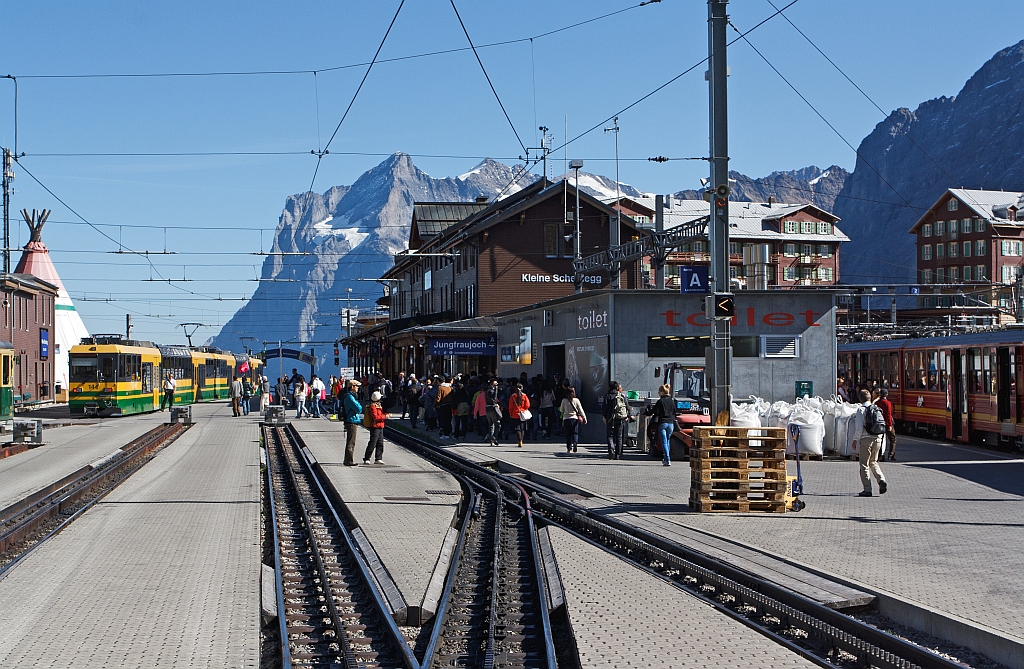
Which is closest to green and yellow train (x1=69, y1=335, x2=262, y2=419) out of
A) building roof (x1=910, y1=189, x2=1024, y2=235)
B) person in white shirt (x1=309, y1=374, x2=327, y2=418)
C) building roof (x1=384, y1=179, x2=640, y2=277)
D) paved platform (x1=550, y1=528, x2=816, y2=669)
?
person in white shirt (x1=309, y1=374, x2=327, y2=418)

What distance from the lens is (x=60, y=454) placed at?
2775cm

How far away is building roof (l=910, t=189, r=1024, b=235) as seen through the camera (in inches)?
4060

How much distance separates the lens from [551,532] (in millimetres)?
13633

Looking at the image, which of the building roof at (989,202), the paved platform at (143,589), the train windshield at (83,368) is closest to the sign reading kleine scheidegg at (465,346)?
the train windshield at (83,368)

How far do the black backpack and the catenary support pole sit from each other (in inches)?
78.4

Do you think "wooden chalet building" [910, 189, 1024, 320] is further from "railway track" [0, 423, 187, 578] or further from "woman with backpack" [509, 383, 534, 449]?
"railway track" [0, 423, 187, 578]

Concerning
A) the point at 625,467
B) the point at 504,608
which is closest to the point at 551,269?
the point at 625,467

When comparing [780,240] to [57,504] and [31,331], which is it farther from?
[57,504]

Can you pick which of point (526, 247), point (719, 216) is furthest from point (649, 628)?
point (526, 247)

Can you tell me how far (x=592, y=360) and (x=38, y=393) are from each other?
46935mm

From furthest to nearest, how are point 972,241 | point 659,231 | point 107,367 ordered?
point 972,241
point 107,367
point 659,231

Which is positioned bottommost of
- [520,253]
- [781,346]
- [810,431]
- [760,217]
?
[810,431]

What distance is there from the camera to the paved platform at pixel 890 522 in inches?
380

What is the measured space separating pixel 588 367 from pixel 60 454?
14240 millimetres
